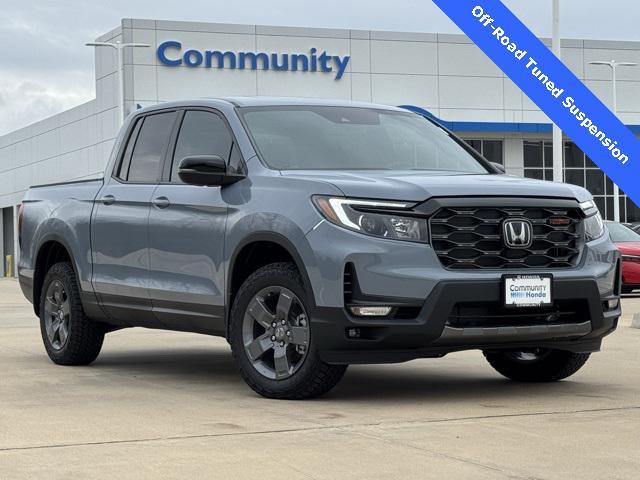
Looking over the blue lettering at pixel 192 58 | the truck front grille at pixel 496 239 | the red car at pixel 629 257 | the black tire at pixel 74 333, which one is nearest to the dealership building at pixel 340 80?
the blue lettering at pixel 192 58

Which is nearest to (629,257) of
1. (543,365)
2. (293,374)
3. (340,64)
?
(543,365)

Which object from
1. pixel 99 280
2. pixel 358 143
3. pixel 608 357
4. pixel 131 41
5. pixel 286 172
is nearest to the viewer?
pixel 286 172

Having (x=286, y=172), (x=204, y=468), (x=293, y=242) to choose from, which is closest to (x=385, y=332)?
(x=293, y=242)

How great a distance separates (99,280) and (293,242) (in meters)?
2.59

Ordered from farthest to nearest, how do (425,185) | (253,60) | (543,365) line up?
(253,60), (543,365), (425,185)

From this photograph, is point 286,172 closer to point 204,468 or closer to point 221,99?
point 221,99

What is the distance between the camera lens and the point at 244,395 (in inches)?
337

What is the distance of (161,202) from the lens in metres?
9.40

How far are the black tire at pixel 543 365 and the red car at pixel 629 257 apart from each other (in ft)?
43.5

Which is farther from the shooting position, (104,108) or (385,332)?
(104,108)

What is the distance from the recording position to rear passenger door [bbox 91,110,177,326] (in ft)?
31.6

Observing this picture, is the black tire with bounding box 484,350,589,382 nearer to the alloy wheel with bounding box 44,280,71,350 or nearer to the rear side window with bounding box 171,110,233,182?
the rear side window with bounding box 171,110,233,182

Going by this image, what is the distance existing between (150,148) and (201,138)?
706 mm

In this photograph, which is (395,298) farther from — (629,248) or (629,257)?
(629,248)
